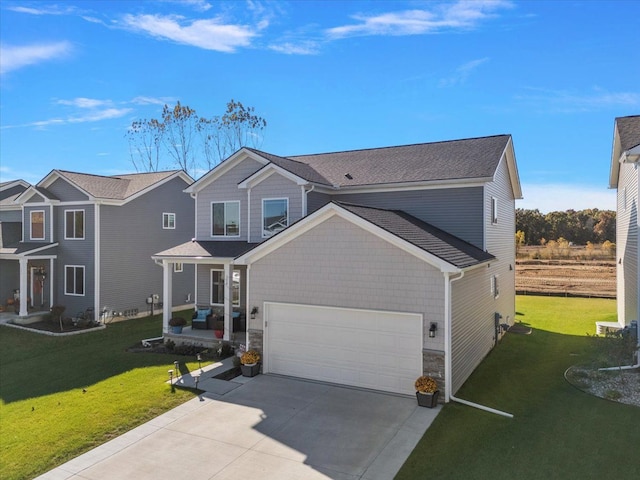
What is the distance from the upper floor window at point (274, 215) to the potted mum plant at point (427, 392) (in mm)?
7740

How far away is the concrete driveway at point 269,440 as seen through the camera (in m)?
7.31

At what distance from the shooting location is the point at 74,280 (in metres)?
21.3

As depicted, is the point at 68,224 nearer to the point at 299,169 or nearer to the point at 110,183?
the point at 110,183

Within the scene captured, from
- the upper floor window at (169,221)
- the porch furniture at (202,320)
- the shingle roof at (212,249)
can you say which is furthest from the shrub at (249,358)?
the upper floor window at (169,221)

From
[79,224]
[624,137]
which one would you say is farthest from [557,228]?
[79,224]

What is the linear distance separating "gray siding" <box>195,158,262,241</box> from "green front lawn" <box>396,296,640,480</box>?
10363mm

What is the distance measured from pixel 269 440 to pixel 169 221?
61.1 ft

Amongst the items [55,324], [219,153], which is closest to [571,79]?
[55,324]

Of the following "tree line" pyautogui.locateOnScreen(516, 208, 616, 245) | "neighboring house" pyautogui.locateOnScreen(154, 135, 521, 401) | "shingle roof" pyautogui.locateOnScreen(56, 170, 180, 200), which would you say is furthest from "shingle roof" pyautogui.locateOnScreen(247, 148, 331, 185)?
"tree line" pyautogui.locateOnScreen(516, 208, 616, 245)

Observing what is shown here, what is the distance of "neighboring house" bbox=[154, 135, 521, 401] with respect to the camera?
10500mm

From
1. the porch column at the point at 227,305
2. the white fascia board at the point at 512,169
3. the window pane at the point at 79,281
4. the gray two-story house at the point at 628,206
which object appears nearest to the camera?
Result: the gray two-story house at the point at 628,206

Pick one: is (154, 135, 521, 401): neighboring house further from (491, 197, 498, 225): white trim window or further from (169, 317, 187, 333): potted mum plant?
(169, 317, 187, 333): potted mum plant

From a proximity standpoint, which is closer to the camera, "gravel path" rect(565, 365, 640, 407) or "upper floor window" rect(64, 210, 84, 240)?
"gravel path" rect(565, 365, 640, 407)

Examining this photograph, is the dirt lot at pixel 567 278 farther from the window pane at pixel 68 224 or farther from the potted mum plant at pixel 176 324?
the window pane at pixel 68 224
